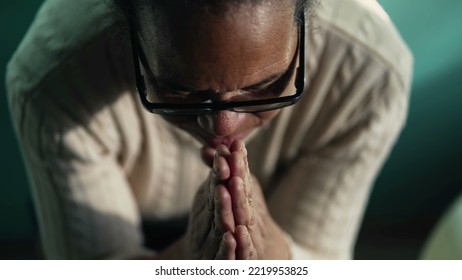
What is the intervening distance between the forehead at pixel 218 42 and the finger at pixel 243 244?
5.0 inches

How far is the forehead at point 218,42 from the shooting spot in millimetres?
434

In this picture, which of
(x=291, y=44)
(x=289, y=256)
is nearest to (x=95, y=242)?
(x=289, y=256)

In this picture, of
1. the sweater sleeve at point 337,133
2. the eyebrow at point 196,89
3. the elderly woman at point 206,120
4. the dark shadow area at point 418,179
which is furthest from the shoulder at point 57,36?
the dark shadow area at point 418,179

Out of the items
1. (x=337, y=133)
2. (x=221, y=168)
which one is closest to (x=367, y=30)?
(x=337, y=133)

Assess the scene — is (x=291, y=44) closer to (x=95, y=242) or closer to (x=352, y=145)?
(x=352, y=145)

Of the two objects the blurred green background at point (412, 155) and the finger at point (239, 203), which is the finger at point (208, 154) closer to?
the finger at point (239, 203)

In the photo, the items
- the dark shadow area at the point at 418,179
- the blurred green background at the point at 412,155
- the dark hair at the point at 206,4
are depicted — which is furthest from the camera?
the dark shadow area at the point at 418,179

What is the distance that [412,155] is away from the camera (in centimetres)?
96

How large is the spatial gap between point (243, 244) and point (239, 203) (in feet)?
0.16

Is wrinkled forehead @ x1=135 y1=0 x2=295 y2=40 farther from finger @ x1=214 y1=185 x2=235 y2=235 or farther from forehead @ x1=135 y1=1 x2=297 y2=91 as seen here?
finger @ x1=214 y1=185 x2=235 y2=235

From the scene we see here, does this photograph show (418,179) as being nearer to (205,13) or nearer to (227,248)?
(227,248)

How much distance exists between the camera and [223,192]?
1.61 ft

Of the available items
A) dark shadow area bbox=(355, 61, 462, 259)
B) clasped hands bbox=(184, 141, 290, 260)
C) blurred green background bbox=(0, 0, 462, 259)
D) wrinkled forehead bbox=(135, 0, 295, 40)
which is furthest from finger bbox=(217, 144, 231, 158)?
dark shadow area bbox=(355, 61, 462, 259)
